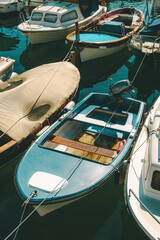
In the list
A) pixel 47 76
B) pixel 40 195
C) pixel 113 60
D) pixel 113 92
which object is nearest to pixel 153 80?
pixel 113 60

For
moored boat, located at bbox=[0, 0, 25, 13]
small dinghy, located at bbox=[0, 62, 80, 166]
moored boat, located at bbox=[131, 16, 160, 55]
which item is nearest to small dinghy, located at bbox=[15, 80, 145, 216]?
small dinghy, located at bbox=[0, 62, 80, 166]

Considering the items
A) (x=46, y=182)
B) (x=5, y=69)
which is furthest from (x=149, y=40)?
(x=46, y=182)

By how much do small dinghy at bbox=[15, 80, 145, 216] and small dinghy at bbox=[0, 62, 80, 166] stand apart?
582 mm

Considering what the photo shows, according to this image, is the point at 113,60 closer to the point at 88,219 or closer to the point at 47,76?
the point at 47,76

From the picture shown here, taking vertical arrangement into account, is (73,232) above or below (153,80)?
below

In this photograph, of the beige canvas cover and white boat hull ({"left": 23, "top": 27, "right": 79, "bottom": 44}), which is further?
white boat hull ({"left": 23, "top": 27, "right": 79, "bottom": 44})

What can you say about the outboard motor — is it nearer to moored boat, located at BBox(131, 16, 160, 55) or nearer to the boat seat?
the boat seat

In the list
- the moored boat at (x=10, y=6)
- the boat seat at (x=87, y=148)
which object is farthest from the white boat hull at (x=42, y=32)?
the boat seat at (x=87, y=148)

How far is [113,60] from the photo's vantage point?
1669cm

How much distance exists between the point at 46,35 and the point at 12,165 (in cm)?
1249

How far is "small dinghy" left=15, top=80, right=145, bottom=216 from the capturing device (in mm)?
6199

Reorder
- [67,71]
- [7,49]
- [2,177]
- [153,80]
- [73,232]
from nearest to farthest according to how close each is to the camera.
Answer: [73,232]
[2,177]
[67,71]
[153,80]
[7,49]

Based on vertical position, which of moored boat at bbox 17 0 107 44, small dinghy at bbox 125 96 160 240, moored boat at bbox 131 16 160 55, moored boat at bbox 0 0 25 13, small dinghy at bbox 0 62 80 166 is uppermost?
moored boat at bbox 0 0 25 13

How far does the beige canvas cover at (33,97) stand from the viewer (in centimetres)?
812
